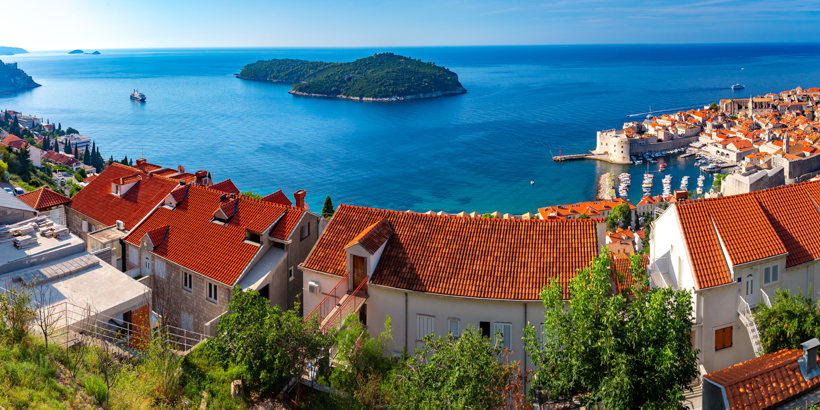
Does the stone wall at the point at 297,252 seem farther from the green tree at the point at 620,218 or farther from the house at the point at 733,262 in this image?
the green tree at the point at 620,218

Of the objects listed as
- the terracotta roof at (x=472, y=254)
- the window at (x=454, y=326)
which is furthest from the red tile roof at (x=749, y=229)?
the window at (x=454, y=326)

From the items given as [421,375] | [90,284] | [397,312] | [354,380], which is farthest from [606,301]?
[90,284]

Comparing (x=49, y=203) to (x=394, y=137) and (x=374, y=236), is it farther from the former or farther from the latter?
(x=394, y=137)

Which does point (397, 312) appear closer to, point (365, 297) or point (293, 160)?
point (365, 297)

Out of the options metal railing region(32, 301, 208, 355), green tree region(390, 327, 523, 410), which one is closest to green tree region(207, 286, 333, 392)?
green tree region(390, 327, 523, 410)

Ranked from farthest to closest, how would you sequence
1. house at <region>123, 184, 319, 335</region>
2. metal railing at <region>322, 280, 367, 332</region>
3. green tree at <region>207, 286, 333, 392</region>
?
house at <region>123, 184, 319, 335</region>, metal railing at <region>322, 280, 367, 332</region>, green tree at <region>207, 286, 333, 392</region>

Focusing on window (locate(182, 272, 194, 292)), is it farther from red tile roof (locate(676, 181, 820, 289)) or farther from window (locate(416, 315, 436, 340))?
red tile roof (locate(676, 181, 820, 289))
